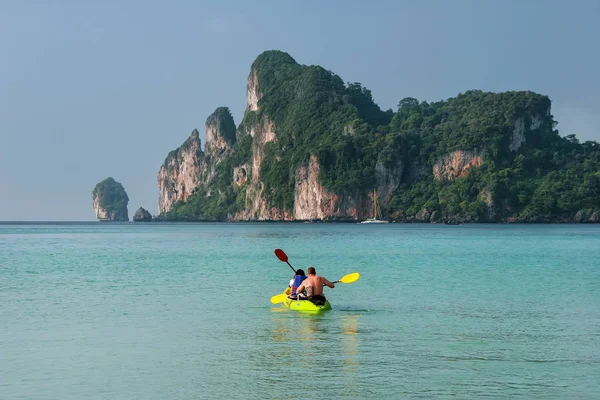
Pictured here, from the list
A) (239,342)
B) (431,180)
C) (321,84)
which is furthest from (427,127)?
(239,342)

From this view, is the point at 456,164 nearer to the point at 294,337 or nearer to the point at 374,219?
the point at 374,219

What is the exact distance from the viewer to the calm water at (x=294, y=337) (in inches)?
519

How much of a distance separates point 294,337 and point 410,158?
454ft

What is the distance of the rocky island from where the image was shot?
13712 cm

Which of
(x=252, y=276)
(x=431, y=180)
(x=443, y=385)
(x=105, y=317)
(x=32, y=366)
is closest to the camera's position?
(x=443, y=385)

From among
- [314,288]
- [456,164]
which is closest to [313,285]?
[314,288]

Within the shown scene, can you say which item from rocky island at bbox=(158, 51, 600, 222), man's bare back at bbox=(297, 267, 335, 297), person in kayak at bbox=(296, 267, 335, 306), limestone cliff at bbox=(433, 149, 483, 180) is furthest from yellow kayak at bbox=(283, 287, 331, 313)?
limestone cliff at bbox=(433, 149, 483, 180)

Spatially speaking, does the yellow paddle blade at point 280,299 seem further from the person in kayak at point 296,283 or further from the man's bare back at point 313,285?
the man's bare back at point 313,285

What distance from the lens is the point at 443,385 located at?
13031 mm

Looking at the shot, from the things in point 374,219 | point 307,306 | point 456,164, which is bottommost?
point 307,306

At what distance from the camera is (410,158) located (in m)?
154

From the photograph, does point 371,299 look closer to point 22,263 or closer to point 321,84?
point 22,263

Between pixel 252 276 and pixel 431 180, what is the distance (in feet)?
392

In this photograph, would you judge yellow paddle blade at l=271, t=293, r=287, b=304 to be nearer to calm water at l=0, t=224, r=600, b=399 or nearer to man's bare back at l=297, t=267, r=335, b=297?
calm water at l=0, t=224, r=600, b=399
